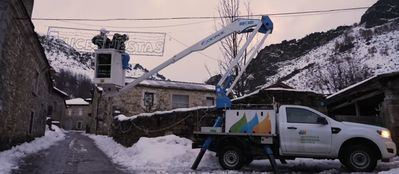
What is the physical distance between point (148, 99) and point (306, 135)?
22059 mm

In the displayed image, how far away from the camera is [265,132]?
11422mm

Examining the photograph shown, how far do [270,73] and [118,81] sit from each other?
235 ft

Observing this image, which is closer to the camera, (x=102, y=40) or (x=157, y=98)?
(x=102, y=40)

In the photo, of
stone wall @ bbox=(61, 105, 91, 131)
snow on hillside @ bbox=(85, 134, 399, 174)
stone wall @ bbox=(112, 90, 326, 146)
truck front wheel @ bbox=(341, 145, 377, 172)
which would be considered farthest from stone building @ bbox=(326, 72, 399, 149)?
stone wall @ bbox=(61, 105, 91, 131)

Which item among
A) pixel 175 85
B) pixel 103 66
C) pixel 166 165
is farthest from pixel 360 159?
pixel 175 85

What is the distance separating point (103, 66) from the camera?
548 inches

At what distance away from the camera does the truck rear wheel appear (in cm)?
1127

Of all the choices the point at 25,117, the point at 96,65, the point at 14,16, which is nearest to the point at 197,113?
the point at 96,65

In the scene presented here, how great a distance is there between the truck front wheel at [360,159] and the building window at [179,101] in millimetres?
23263

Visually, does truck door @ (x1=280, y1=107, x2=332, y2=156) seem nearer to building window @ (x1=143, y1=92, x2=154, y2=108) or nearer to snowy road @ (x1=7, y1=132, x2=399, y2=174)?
snowy road @ (x1=7, y1=132, x2=399, y2=174)

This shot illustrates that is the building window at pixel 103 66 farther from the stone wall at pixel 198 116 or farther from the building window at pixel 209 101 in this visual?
the building window at pixel 209 101

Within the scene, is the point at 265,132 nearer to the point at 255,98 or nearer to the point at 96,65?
the point at 255,98

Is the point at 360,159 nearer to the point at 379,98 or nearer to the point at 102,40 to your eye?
the point at 379,98

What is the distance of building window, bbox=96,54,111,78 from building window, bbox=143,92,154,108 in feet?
57.5
